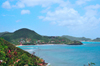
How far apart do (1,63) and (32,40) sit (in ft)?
387

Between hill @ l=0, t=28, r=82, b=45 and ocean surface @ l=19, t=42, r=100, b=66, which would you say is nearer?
ocean surface @ l=19, t=42, r=100, b=66

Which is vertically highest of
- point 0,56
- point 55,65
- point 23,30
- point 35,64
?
point 23,30

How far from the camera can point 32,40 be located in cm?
12356

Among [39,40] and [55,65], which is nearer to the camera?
[55,65]

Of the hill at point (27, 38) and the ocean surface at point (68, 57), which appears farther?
the hill at point (27, 38)

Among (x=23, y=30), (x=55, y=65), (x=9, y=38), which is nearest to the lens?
(x=55, y=65)

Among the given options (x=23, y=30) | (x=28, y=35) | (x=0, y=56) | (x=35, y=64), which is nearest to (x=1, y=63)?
(x=0, y=56)

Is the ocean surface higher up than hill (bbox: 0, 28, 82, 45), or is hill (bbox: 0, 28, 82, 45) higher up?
hill (bbox: 0, 28, 82, 45)

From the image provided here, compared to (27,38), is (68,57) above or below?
below

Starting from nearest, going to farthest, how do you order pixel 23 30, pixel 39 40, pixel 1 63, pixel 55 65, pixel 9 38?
pixel 1 63
pixel 55 65
pixel 9 38
pixel 39 40
pixel 23 30

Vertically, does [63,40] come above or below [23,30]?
below

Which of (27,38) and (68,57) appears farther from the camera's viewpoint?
(27,38)

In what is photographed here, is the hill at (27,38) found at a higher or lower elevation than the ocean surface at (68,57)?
higher

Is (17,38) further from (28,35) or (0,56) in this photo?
(0,56)
